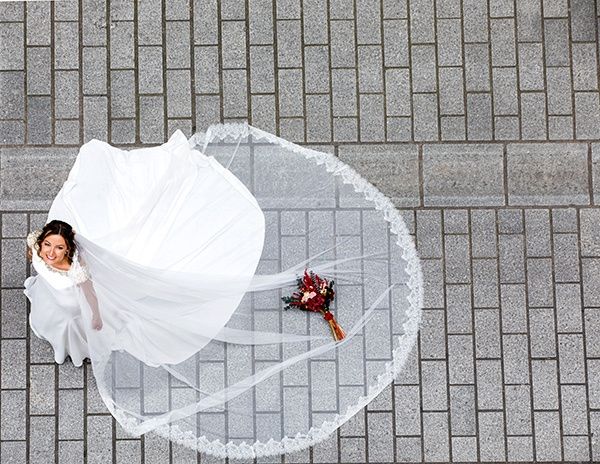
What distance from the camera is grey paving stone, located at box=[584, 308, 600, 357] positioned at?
5.07m

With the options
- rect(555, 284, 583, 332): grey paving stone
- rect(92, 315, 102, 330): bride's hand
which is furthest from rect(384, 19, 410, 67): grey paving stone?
rect(92, 315, 102, 330): bride's hand

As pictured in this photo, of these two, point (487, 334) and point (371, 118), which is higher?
point (371, 118)

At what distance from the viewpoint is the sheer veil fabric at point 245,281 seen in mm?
4812

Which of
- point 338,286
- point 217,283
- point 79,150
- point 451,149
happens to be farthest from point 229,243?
point 451,149

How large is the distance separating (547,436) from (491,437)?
339mm

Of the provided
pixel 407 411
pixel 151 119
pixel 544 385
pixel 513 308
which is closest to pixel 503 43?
pixel 513 308

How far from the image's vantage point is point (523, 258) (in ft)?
16.7

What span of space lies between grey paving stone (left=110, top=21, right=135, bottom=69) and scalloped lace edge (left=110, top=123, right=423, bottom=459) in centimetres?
62

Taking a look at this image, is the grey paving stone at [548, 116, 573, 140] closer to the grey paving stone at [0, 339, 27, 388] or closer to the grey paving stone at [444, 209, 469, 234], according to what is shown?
the grey paving stone at [444, 209, 469, 234]

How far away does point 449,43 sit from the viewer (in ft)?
17.0

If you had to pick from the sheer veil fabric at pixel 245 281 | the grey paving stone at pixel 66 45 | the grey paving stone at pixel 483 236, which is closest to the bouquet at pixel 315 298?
the sheer veil fabric at pixel 245 281

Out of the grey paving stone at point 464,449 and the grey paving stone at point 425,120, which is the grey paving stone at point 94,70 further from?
the grey paving stone at point 464,449

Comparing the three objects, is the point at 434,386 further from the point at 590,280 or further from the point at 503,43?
the point at 503,43

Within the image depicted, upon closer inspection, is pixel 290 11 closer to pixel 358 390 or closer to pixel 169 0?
pixel 169 0
